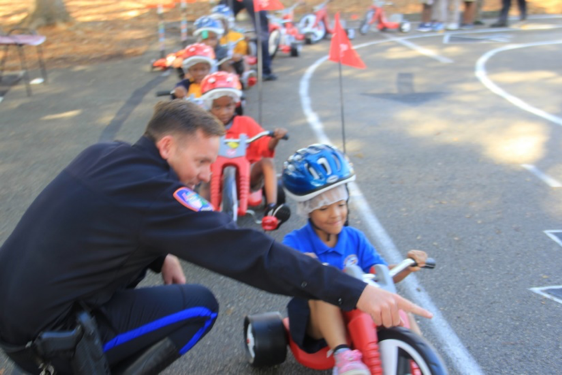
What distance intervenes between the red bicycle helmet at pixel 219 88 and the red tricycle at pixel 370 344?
257cm

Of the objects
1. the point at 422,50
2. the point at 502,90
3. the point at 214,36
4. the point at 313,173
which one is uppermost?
the point at 214,36

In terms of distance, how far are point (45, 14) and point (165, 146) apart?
594 inches

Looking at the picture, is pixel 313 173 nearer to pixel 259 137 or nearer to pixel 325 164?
pixel 325 164

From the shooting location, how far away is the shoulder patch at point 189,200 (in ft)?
7.64

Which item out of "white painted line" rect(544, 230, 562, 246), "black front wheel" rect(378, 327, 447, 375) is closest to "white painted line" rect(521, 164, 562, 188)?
"white painted line" rect(544, 230, 562, 246)

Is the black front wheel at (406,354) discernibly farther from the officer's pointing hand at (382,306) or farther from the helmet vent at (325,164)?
the helmet vent at (325,164)

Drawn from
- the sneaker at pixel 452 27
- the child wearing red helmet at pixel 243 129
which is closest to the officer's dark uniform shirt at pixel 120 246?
the child wearing red helmet at pixel 243 129

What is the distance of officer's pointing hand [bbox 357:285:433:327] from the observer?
2.29 meters

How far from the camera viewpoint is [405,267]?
2857 millimetres

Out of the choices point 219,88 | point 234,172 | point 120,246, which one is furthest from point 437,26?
point 120,246

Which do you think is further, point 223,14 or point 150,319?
point 223,14

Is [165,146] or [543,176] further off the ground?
[165,146]

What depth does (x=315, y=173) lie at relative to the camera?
3.12 metres

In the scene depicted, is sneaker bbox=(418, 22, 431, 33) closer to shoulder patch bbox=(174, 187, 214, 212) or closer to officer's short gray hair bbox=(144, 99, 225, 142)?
officer's short gray hair bbox=(144, 99, 225, 142)
